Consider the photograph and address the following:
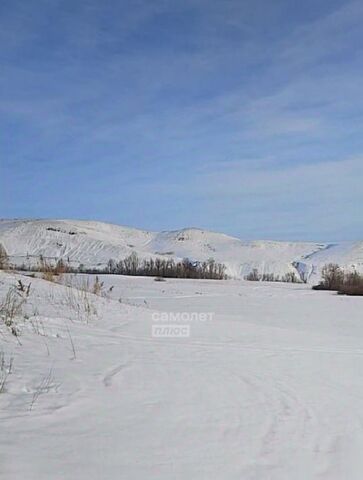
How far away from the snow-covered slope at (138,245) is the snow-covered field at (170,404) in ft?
201

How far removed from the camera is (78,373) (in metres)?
4.21

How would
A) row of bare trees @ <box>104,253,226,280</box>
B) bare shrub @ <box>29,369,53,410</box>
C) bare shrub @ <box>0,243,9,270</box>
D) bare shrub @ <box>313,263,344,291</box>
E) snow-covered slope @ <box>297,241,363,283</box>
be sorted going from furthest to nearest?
snow-covered slope @ <box>297,241,363,283</box> < row of bare trees @ <box>104,253,226,280</box> < bare shrub @ <box>313,263,344,291</box> < bare shrub @ <box>0,243,9,270</box> < bare shrub @ <box>29,369,53,410</box>

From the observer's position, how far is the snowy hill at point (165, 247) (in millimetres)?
76500

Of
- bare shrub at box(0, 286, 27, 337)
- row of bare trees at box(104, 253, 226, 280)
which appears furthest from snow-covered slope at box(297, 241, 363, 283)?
bare shrub at box(0, 286, 27, 337)

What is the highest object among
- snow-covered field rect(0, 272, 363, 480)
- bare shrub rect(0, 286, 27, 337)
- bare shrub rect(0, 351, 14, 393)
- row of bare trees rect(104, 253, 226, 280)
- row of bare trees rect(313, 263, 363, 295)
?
row of bare trees rect(104, 253, 226, 280)

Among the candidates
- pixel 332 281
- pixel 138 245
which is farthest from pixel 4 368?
pixel 138 245

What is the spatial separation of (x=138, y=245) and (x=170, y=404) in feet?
310

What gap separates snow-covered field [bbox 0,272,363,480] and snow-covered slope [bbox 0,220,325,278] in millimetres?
61241

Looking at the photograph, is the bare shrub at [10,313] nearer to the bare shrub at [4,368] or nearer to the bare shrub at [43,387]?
the bare shrub at [4,368]

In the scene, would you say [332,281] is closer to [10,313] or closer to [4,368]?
[10,313]

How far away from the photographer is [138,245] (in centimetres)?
9769

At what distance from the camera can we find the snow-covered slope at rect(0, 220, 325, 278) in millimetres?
76312

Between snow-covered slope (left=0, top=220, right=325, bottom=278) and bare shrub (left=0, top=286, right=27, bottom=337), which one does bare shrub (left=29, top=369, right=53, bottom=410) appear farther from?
snow-covered slope (left=0, top=220, right=325, bottom=278)

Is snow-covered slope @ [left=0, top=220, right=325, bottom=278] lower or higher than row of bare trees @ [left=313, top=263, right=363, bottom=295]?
higher
